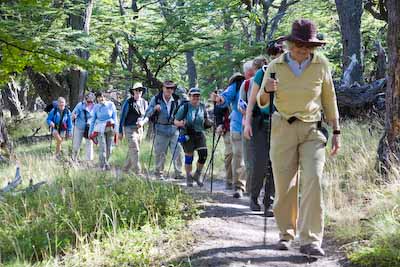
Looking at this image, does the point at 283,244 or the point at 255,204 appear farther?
the point at 255,204

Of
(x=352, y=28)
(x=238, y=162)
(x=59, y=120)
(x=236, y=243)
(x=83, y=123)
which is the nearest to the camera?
(x=236, y=243)

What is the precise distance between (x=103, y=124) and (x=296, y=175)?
788 centimetres

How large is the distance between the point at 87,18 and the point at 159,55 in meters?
2.66

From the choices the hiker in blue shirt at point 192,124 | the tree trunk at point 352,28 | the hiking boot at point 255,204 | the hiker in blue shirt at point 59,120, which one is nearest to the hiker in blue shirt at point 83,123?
the hiker in blue shirt at point 59,120

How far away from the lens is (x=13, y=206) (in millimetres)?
7512

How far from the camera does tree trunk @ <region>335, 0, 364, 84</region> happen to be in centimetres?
1487

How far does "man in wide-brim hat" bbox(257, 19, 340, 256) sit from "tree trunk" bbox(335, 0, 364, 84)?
33.6 ft

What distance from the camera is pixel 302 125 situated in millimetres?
5070

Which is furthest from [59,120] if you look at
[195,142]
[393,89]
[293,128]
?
[293,128]

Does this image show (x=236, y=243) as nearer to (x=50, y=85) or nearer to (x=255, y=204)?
(x=255, y=204)

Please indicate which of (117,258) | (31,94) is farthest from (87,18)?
(31,94)

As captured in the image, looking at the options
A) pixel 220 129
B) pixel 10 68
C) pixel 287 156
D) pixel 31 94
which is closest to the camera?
pixel 287 156

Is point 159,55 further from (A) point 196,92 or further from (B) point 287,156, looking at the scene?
(B) point 287,156

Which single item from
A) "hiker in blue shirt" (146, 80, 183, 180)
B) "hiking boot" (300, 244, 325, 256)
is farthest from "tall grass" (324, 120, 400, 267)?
"hiker in blue shirt" (146, 80, 183, 180)
